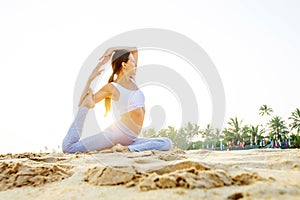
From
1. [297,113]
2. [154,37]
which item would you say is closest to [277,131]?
[297,113]

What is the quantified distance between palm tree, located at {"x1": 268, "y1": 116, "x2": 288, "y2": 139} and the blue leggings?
51.4 meters

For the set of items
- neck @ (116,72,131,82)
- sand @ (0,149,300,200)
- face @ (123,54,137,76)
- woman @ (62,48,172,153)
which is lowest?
sand @ (0,149,300,200)

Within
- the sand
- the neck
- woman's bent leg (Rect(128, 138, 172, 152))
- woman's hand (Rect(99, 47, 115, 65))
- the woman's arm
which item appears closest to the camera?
the sand

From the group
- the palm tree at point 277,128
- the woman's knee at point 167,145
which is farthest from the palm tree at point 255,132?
the woman's knee at point 167,145

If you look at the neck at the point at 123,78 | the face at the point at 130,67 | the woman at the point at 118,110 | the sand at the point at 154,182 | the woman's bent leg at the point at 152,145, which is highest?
the face at the point at 130,67

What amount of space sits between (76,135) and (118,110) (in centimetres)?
64

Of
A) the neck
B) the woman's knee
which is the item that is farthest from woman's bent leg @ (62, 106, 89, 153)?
the woman's knee

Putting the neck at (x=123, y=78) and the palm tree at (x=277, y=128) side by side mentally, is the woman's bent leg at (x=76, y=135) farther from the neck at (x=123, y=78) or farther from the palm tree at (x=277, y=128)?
the palm tree at (x=277, y=128)

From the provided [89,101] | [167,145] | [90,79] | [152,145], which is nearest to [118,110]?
[89,101]

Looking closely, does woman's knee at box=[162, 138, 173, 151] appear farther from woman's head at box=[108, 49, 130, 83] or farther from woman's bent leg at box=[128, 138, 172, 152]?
woman's head at box=[108, 49, 130, 83]

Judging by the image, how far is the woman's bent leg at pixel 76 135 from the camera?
12.6ft

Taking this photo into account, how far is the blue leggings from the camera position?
3855mm

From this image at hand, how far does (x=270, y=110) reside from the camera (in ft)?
189

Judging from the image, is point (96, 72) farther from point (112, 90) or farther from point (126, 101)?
point (126, 101)
